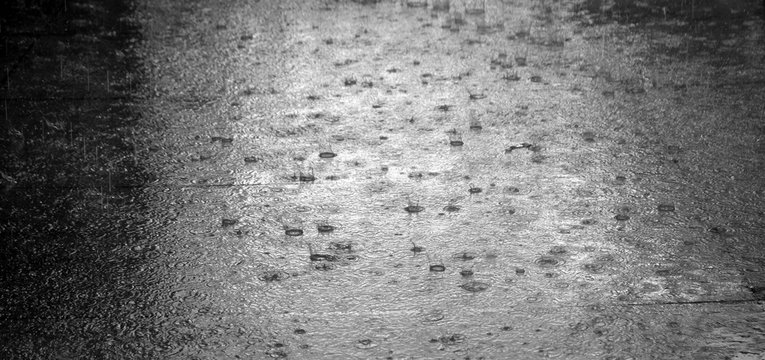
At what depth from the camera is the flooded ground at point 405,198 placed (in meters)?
2.88

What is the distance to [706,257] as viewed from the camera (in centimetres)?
323

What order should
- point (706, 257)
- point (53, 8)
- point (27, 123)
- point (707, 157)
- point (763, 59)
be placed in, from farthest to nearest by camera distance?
point (53, 8) → point (763, 59) → point (27, 123) → point (707, 157) → point (706, 257)

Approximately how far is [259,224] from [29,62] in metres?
2.21

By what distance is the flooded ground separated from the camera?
2.88 meters

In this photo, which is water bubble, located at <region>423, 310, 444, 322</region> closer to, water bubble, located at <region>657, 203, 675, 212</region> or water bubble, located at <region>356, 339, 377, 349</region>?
water bubble, located at <region>356, 339, 377, 349</region>

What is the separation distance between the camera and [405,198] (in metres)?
3.69

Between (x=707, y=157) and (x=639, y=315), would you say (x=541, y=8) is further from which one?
(x=639, y=315)

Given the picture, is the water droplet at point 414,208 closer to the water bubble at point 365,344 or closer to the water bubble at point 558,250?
the water bubble at point 558,250

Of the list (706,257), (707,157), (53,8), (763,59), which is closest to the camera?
(706,257)

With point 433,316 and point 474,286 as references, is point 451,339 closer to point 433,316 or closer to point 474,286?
point 433,316

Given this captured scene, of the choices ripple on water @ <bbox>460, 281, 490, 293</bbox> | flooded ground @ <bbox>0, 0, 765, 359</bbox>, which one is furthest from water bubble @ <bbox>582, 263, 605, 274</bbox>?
ripple on water @ <bbox>460, 281, 490, 293</bbox>

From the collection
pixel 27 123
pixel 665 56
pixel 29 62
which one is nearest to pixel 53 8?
pixel 29 62

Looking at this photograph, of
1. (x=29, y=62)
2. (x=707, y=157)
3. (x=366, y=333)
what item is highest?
(x=29, y=62)

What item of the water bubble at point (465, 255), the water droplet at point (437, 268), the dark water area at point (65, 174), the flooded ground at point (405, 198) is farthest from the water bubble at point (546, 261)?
the dark water area at point (65, 174)
